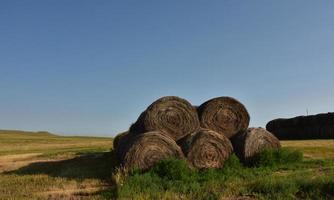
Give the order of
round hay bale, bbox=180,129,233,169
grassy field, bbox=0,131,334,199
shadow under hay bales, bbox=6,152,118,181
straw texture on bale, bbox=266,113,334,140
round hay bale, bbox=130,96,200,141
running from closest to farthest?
grassy field, bbox=0,131,334,199 < round hay bale, bbox=180,129,233,169 < shadow under hay bales, bbox=6,152,118,181 < round hay bale, bbox=130,96,200,141 < straw texture on bale, bbox=266,113,334,140

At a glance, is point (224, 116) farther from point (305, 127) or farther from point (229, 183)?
point (305, 127)

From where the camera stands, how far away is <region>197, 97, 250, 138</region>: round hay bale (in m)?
18.3

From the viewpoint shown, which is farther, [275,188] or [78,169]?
[78,169]

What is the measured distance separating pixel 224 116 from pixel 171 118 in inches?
83.9

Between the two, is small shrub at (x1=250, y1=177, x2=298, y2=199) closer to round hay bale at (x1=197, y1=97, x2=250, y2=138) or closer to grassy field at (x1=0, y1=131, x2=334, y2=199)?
grassy field at (x1=0, y1=131, x2=334, y2=199)

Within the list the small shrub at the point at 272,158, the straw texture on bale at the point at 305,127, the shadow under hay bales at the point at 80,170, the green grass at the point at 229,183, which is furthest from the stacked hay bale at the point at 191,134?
the straw texture on bale at the point at 305,127

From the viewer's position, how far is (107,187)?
13.4 m

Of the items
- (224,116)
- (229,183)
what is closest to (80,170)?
(224,116)

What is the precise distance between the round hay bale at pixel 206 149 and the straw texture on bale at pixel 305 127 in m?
22.0

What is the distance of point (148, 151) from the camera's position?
1578 cm

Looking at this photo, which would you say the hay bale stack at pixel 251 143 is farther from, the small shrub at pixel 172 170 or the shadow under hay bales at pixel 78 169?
the shadow under hay bales at pixel 78 169

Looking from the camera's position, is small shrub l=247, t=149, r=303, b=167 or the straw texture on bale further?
the straw texture on bale

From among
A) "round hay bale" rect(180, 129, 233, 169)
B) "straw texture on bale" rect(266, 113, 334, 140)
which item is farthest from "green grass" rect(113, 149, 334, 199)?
"straw texture on bale" rect(266, 113, 334, 140)

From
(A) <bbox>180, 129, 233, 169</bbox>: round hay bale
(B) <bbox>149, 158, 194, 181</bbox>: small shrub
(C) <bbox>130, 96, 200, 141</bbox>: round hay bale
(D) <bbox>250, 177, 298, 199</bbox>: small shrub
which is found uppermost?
(C) <bbox>130, 96, 200, 141</bbox>: round hay bale
